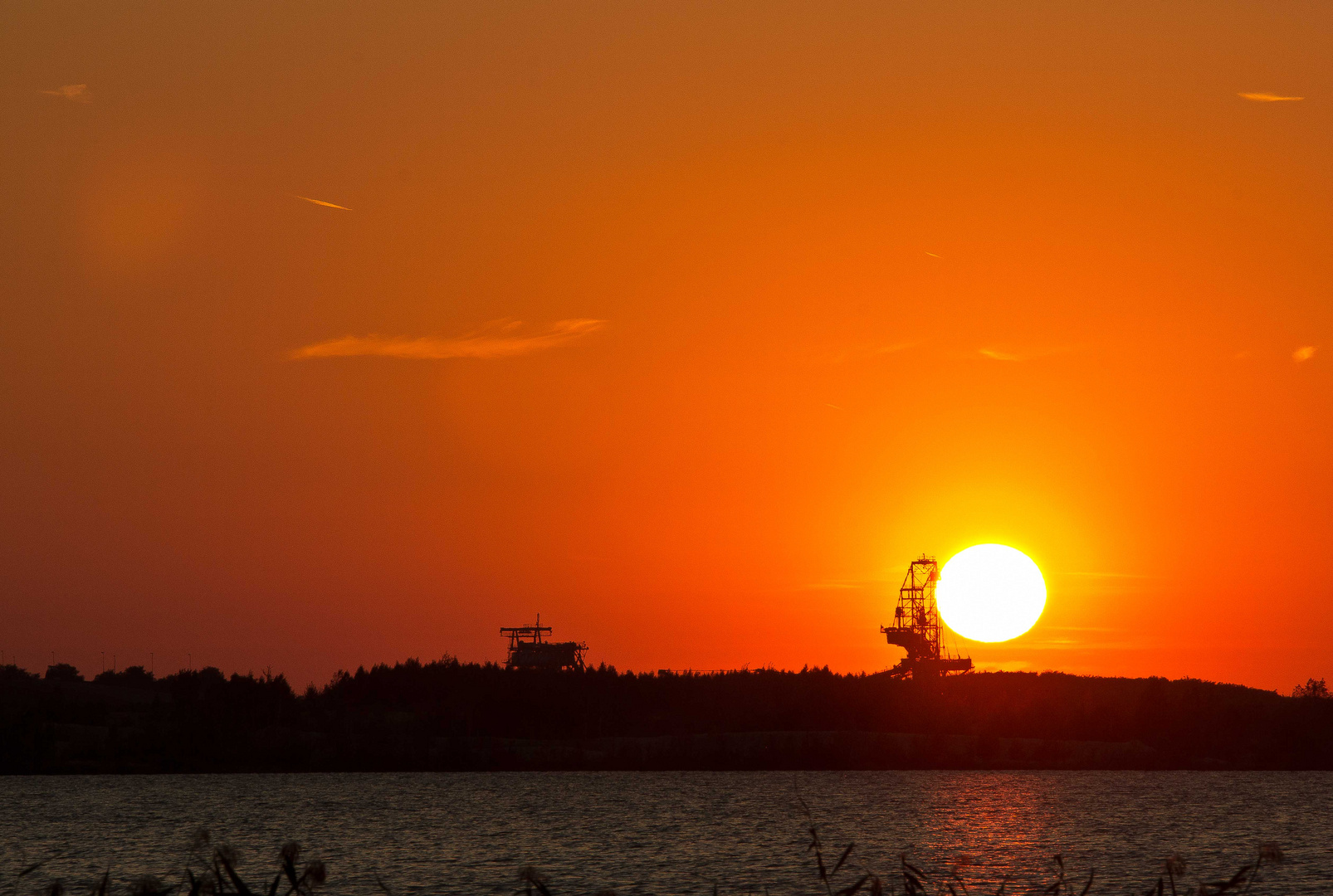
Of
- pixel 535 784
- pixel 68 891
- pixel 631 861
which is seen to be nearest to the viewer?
pixel 68 891

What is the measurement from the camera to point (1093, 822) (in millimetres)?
92312

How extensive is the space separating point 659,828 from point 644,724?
2829 inches

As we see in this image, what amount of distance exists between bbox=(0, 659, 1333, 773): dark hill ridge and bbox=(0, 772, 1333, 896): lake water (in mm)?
5002

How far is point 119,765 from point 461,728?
3488 centimetres

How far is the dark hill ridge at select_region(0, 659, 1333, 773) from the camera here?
143625 millimetres

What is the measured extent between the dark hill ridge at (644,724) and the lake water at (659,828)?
197 inches

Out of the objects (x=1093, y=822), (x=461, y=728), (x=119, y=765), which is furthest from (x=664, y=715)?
(x=1093, y=822)

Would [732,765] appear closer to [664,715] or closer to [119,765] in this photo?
[664,715]

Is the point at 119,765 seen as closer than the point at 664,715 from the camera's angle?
Yes

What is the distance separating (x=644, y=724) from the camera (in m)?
156

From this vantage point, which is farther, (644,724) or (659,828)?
(644,724)

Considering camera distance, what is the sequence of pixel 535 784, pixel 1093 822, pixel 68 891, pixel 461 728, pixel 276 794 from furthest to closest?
pixel 461 728 < pixel 535 784 < pixel 276 794 < pixel 1093 822 < pixel 68 891

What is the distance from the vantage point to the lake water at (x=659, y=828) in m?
60.5

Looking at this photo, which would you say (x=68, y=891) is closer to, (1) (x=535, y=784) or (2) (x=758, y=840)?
(2) (x=758, y=840)
